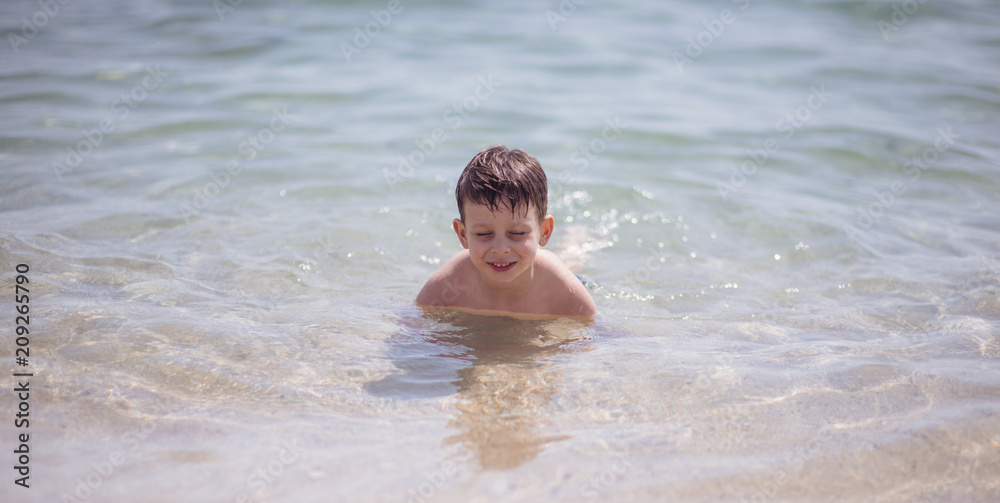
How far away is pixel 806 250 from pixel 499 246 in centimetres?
260

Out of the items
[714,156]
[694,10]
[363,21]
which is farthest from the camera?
[694,10]

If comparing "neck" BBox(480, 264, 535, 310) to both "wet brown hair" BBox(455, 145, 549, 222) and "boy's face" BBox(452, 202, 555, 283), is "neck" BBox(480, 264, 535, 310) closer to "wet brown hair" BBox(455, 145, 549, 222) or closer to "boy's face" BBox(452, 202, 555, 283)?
"boy's face" BBox(452, 202, 555, 283)

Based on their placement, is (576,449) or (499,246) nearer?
(576,449)

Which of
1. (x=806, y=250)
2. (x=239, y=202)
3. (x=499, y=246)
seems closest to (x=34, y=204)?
(x=239, y=202)

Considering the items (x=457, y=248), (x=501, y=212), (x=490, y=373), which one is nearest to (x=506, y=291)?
(x=501, y=212)

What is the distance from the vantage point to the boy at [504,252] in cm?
342

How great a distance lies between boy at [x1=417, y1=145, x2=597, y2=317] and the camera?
342 cm

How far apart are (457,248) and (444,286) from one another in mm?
1368

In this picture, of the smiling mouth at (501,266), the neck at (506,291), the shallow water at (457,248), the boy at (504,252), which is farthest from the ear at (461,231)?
the shallow water at (457,248)

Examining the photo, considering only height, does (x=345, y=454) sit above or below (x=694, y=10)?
below

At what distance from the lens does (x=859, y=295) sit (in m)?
4.23

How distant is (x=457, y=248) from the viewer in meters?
5.25

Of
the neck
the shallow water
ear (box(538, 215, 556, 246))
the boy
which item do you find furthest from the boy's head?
the shallow water

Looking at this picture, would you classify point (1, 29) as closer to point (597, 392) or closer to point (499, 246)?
point (499, 246)
